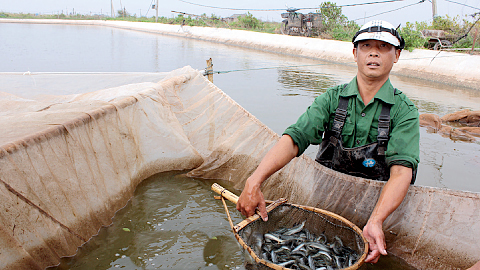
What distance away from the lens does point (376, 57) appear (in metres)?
2.90

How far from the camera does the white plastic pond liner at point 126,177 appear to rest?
282cm

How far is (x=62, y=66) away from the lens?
17.8m

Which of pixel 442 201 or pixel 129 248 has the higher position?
pixel 442 201

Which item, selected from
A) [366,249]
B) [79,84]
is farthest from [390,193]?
[79,84]

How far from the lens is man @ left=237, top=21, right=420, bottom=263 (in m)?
2.69

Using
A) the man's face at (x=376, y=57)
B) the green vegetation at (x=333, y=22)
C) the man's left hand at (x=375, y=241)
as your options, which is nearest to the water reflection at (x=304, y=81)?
the man's face at (x=376, y=57)

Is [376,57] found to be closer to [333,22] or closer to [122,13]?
[333,22]

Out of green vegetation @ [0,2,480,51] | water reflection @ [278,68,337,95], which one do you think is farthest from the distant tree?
water reflection @ [278,68,337,95]

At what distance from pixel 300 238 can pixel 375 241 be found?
2.49ft

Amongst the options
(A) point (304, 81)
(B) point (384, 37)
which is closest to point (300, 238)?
(B) point (384, 37)

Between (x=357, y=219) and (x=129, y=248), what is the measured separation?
2305 millimetres

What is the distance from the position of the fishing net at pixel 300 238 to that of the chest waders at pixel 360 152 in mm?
506

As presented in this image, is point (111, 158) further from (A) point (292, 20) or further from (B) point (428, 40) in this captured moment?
(A) point (292, 20)

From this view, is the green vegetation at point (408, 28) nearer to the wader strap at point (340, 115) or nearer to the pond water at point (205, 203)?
the pond water at point (205, 203)
